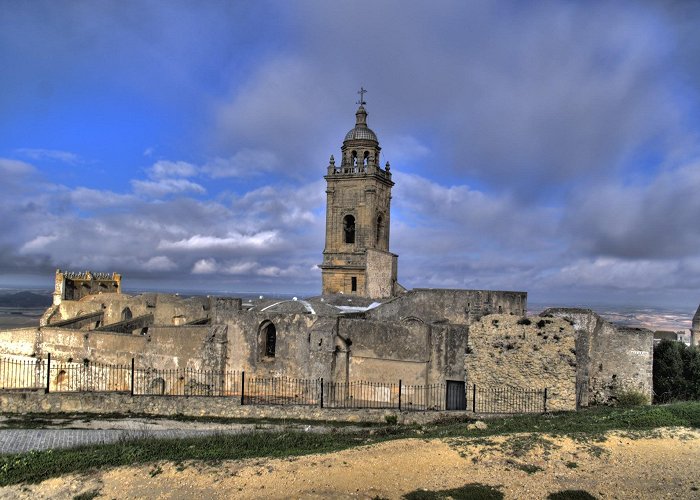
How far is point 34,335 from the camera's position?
28703 mm

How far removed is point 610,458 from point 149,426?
12792mm

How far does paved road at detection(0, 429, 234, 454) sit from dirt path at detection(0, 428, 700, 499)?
317 cm

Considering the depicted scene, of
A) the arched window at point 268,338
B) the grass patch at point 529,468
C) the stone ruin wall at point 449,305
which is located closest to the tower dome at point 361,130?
the stone ruin wall at point 449,305

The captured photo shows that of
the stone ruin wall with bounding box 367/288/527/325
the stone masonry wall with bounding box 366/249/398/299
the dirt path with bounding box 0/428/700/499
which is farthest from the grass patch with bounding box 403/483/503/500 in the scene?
the stone masonry wall with bounding box 366/249/398/299

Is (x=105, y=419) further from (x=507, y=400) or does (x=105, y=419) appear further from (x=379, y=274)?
(x=379, y=274)

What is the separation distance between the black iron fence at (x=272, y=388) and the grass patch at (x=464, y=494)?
722 centimetres

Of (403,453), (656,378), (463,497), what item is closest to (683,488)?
(463,497)

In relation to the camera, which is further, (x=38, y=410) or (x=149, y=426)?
(x=38, y=410)

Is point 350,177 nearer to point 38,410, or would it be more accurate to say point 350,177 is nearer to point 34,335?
point 34,335

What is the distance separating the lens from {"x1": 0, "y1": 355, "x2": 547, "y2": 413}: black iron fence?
17.2 metres

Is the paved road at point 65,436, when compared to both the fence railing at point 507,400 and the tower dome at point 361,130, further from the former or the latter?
the tower dome at point 361,130

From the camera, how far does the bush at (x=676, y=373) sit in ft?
74.3

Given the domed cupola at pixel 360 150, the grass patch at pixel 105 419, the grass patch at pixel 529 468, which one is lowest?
the grass patch at pixel 105 419

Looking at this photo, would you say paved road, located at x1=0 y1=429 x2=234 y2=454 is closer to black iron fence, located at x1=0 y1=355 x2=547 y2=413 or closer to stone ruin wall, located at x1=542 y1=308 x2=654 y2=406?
black iron fence, located at x1=0 y1=355 x2=547 y2=413
